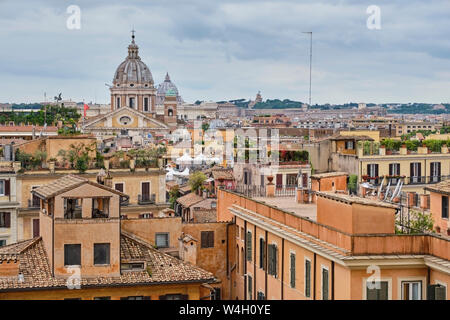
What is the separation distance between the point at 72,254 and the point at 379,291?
20.7ft

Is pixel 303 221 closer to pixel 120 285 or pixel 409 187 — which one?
pixel 120 285

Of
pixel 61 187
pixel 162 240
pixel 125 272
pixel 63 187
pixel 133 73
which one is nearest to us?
pixel 125 272

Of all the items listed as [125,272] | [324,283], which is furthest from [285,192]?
[324,283]

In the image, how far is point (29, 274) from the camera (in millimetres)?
16766

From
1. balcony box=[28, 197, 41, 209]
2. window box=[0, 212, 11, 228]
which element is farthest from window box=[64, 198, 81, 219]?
window box=[0, 212, 11, 228]

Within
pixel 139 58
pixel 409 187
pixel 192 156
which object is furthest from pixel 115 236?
pixel 139 58

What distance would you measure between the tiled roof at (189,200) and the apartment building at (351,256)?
46.0 ft

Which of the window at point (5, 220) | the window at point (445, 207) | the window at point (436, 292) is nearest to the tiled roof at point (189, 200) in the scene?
the window at point (5, 220)

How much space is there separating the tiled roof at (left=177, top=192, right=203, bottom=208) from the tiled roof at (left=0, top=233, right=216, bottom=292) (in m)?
12.6

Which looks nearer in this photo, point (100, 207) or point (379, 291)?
point (379, 291)

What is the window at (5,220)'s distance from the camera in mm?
30475

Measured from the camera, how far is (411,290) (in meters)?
13.2

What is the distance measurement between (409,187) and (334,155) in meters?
3.06

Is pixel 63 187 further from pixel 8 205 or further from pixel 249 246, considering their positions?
pixel 8 205
